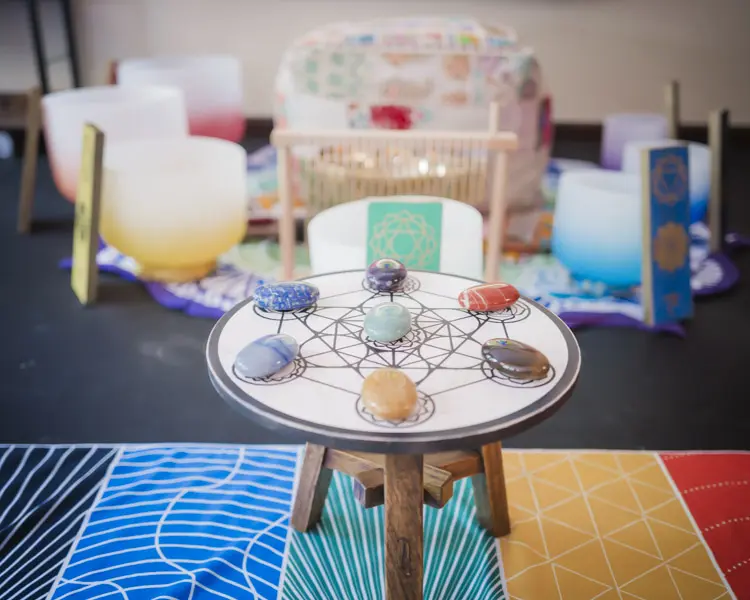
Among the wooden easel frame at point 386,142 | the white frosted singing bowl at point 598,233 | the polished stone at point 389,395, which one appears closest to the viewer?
the polished stone at point 389,395

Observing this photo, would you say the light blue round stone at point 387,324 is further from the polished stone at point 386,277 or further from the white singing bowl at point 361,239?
the white singing bowl at point 361,239

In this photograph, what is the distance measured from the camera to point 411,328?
0.86 metres

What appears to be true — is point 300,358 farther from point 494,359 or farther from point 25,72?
point 25,72

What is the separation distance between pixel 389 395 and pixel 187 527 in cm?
49

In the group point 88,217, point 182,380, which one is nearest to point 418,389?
point 182,380

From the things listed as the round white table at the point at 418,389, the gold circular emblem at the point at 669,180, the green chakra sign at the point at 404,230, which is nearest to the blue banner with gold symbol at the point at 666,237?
the gold circular emblem at the point at 669,180

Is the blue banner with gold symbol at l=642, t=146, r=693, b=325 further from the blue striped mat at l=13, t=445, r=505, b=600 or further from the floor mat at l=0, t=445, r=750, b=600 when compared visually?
the blue striped mat at l=13, t=445, r=505, b=600

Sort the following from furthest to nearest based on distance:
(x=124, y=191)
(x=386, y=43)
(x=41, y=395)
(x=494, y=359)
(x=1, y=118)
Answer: (x=1, y=118) < (x=386, y=43) < (x=124, y=191) < (x=41, y=395) < (x=494, y=359)

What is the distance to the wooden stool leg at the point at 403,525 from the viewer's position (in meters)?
0.73

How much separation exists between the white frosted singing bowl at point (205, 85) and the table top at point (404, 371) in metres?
1.51

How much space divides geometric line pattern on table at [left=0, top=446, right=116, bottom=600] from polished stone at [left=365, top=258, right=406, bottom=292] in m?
0.55

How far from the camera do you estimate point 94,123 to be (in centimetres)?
181

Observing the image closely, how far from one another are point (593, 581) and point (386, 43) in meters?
1.34

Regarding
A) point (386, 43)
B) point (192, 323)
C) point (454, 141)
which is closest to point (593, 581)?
point (454, 141)
